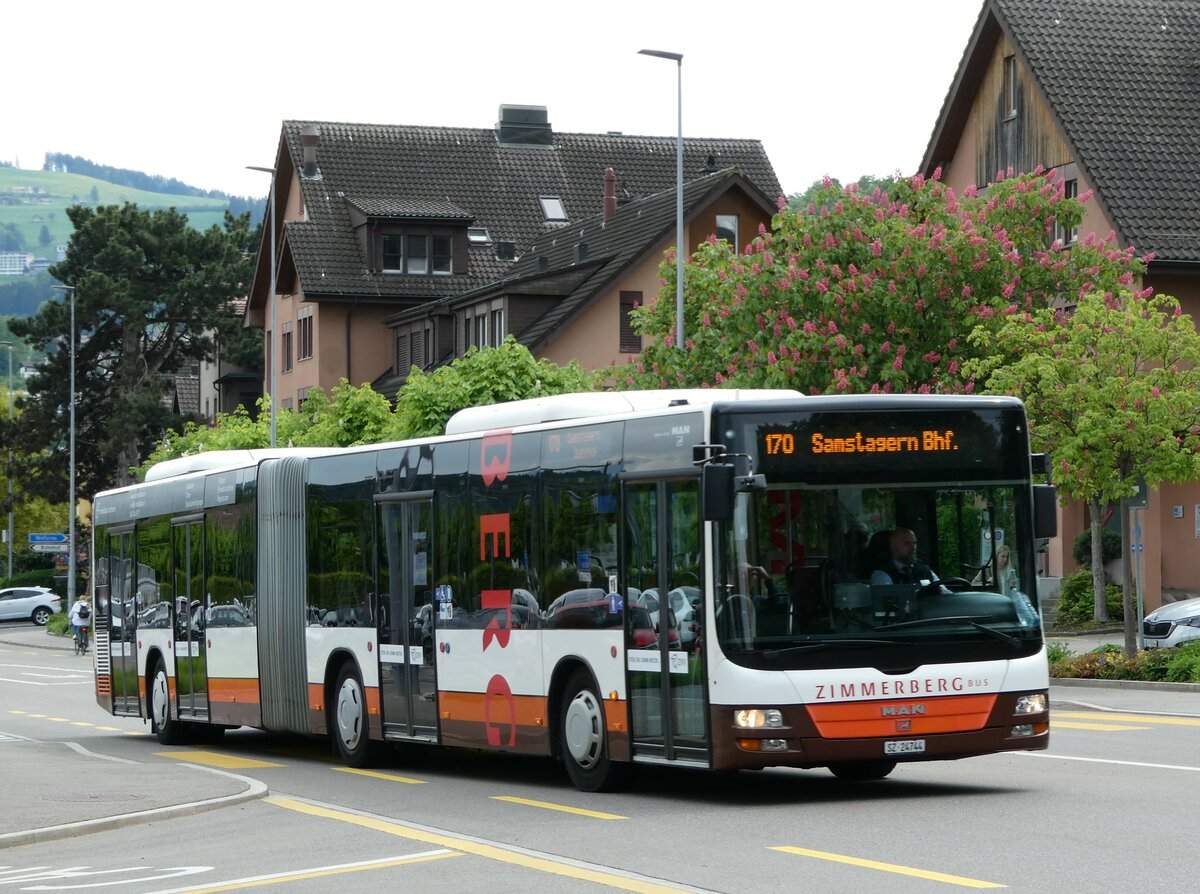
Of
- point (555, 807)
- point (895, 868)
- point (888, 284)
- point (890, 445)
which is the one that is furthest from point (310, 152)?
point (895, 868)

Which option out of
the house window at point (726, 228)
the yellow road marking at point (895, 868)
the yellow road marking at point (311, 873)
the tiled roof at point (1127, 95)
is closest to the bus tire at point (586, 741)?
the yellow road marking at point (311, 873)

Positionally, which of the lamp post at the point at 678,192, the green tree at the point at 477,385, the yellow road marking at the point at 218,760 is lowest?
the yellow road marking at the point at 218,760

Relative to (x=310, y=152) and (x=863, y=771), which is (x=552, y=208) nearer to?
(x=310, y=152)

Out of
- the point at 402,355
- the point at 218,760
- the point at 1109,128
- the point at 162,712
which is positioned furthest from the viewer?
the point at 402,355

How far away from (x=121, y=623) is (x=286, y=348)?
50.3 m

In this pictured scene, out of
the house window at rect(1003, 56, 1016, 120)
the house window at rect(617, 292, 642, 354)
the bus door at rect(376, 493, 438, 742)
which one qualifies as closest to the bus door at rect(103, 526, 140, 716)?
the bus door at rect(376, 493, 438, 742)

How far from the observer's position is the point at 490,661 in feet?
58.2

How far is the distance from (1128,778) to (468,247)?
57752mm

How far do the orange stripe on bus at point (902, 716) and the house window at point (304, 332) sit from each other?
59.6 meters

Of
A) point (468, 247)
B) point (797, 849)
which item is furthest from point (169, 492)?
point (468, 247)

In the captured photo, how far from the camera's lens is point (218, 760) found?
22.7 m

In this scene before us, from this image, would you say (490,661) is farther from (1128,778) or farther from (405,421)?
(405,421)

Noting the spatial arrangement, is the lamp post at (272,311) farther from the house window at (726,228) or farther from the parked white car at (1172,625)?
the parked white car at (1172,625)

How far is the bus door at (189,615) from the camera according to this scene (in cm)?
2453
